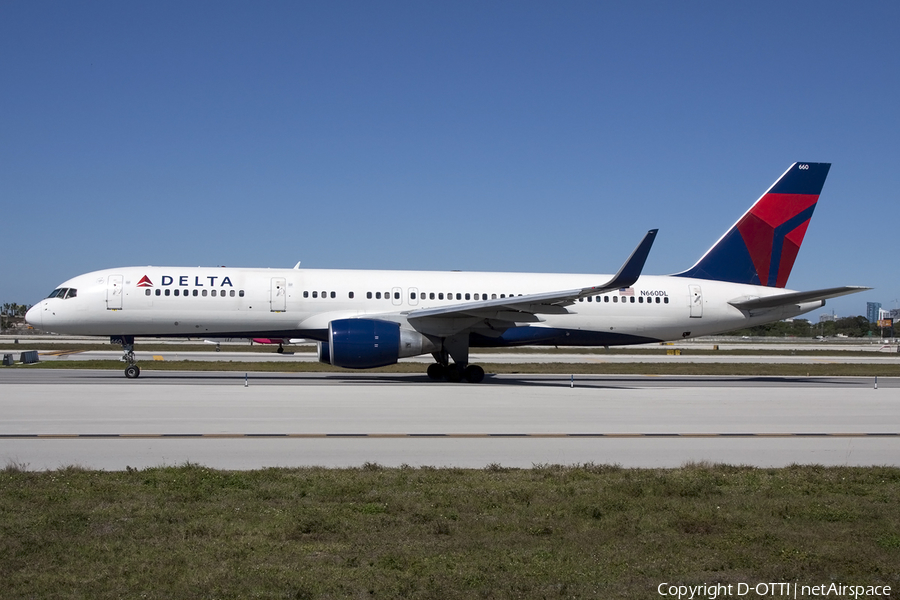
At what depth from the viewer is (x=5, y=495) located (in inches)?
313

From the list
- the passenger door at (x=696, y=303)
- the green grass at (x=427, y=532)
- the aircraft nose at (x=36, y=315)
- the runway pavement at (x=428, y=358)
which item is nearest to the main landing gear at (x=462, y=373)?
the passenger door at (x=696, y=303)

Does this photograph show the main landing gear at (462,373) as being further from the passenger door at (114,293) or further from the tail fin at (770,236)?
the passenger door at (114,293)

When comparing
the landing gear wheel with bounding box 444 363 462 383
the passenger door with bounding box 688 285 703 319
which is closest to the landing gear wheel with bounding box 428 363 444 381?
the landing gear wheel with bounding box 444 363 462 383

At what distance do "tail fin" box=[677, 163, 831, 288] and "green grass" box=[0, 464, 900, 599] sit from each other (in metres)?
20.5

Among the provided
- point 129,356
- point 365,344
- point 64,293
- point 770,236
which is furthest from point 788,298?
point 64,293

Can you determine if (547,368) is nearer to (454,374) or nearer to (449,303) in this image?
(449,303)

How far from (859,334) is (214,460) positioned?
7155 inches

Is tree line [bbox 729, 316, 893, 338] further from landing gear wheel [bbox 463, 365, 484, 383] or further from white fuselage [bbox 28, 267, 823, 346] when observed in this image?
landing gear wheel [bbox 463, 365, 484, 383]

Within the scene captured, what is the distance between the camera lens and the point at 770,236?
94.7ft

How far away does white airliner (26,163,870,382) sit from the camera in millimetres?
23734

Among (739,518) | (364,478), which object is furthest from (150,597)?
(739,518)

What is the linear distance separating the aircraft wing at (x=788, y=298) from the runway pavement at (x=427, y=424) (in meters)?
3.39

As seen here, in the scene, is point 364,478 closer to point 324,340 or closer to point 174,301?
point 324,340

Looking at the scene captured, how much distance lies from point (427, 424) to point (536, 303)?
968 cm
